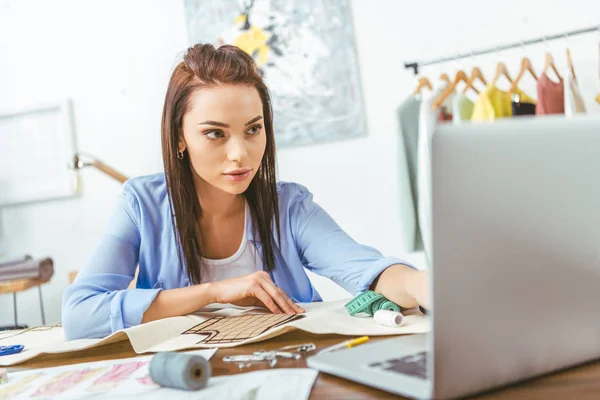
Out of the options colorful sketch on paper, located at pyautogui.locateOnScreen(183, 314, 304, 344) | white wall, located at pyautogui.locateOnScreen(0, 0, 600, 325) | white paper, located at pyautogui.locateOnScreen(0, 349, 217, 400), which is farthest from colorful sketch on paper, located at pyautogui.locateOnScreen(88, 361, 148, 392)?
white wall, located at pyautogui.locateOnScreen(0, 0, 600, 325)

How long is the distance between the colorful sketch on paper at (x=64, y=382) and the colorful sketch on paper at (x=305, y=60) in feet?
7.69

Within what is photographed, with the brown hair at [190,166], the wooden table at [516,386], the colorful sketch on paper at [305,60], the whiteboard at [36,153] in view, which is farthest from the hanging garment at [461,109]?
the whiteboard at [36,153]

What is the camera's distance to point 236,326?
1.04 meters

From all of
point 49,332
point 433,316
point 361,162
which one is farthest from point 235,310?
point 361,162

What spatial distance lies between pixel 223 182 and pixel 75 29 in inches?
94.0

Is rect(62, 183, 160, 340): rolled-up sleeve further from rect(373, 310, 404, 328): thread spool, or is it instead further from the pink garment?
the pink garment

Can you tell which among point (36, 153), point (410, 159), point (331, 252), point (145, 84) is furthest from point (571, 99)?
point (36, 153)

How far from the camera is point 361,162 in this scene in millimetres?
3102

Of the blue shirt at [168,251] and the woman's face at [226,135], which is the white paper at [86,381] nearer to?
the blue shirt at [168,251]

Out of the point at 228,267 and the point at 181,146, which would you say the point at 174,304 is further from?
the point at 181,146

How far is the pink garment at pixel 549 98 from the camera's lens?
2243 mm

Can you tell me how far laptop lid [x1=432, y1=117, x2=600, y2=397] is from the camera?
52 cm

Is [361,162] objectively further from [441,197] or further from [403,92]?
[441,197]

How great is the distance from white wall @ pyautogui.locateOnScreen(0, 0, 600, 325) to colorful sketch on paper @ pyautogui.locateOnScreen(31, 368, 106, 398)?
2.23 m
